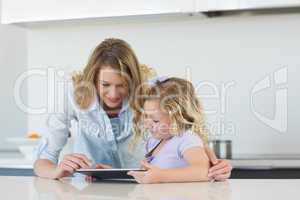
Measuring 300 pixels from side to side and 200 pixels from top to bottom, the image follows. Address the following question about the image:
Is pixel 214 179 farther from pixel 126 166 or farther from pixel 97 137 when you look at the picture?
pixel 97 137

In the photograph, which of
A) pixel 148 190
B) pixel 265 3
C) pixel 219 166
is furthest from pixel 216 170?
pixel 265 3

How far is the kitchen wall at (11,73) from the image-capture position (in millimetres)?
2990

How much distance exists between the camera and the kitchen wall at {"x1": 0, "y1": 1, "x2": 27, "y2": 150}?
2990 mm

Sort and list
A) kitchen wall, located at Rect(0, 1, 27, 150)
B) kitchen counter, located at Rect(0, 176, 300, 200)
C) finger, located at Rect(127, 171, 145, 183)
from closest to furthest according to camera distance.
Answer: kitchen counter, located at Rect(0, 176, 300, 200), finger, located at Rect(127, 171, 145, 183), kitchen wall, located at Rect(0, 1, 27, 150)

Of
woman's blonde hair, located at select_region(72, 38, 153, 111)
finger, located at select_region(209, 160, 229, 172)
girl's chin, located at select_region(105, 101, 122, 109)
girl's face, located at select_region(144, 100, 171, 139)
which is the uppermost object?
woman's blonde hair, located at select_region(72, 38, 153, 111)

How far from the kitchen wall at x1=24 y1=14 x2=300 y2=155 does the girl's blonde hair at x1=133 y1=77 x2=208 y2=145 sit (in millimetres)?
1023

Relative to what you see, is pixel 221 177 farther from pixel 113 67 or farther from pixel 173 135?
pixel 113 67

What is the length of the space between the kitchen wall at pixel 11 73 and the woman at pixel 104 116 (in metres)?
1.29

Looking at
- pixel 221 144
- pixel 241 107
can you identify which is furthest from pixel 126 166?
pixel 241 107

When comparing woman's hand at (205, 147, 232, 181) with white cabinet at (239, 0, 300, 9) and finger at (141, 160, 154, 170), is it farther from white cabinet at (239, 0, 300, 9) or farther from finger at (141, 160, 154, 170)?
white cabinet at (239, 0, 300, 9)

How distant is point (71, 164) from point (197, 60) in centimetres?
127

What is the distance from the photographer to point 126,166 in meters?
1.68

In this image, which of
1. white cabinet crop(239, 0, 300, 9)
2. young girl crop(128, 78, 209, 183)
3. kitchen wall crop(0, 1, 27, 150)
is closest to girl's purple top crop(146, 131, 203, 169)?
young girl crop(128, 78, 209, 183)

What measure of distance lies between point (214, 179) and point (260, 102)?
1.17 m
